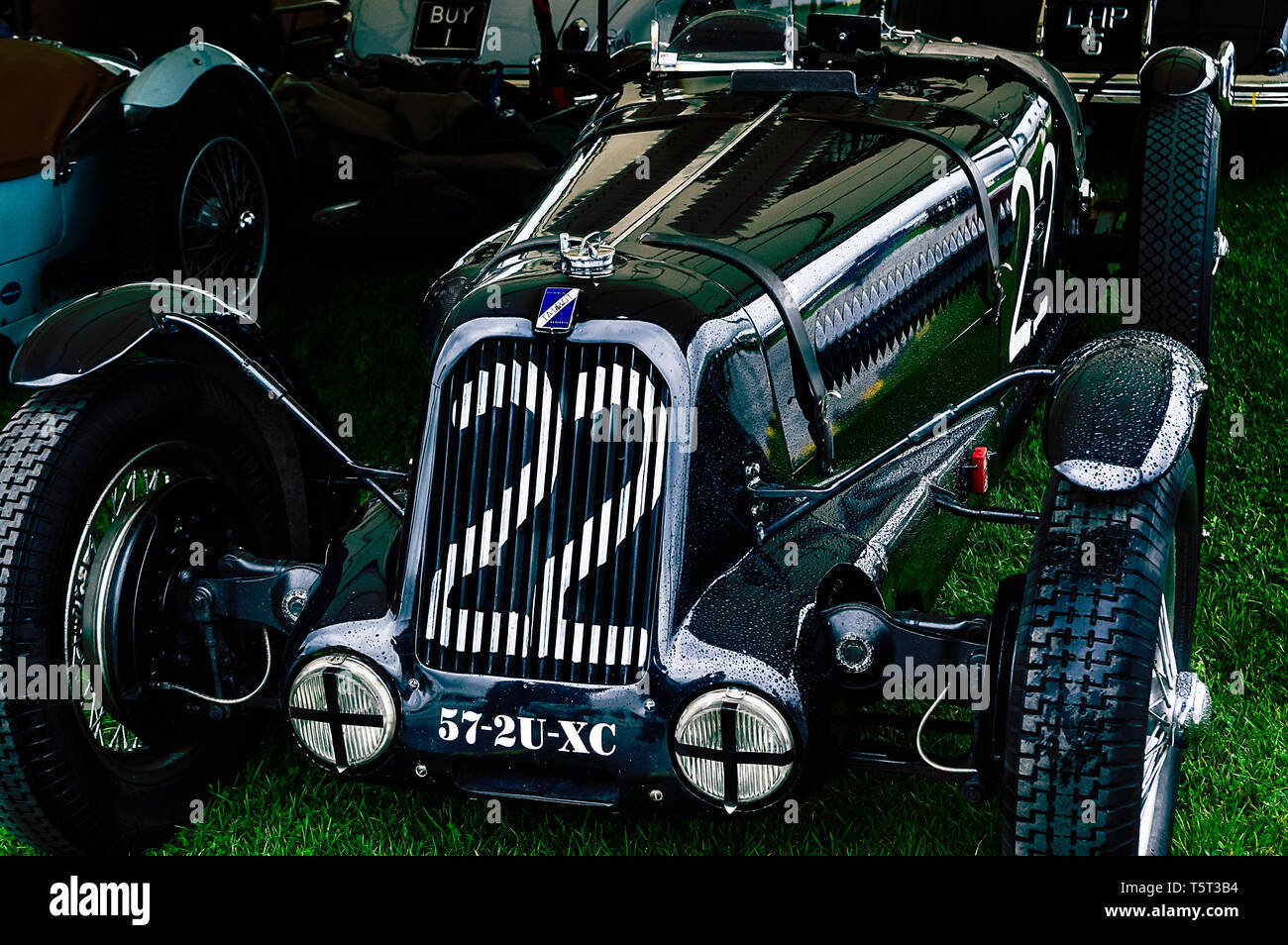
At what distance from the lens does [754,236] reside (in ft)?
9.42

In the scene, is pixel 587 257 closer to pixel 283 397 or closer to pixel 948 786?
pixel 283 397

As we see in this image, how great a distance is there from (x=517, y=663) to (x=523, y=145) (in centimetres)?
457

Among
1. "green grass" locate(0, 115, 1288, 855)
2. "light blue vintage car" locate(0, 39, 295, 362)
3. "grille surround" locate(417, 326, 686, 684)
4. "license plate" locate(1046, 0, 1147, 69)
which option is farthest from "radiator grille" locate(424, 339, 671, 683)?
"license plate" locate(1046, 0, 1147, 69)

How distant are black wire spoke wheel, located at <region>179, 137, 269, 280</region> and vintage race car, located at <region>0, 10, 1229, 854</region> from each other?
9.09 feet

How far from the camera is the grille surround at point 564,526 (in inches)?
98.0

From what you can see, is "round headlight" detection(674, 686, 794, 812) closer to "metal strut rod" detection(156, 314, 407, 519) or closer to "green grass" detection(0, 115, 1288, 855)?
"green grass" detection(0, 115, 1288, 855)

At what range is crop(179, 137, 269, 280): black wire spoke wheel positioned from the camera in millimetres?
5691

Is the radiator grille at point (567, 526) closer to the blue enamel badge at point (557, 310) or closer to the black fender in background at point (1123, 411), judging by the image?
the blue enamel badge at point (557, 310)

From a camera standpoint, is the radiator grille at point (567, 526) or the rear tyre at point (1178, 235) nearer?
the radiator grille at point (567, 526)

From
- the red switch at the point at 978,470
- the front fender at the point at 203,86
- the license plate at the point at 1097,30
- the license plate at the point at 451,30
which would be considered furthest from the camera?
the license plate at the point at 451,30

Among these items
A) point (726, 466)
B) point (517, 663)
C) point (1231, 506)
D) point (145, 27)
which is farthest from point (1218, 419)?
point (145, 27)

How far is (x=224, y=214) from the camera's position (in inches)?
233

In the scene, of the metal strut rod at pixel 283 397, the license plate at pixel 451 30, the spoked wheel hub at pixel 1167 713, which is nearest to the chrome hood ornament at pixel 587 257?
the metal strut rod at pixel 283 397
